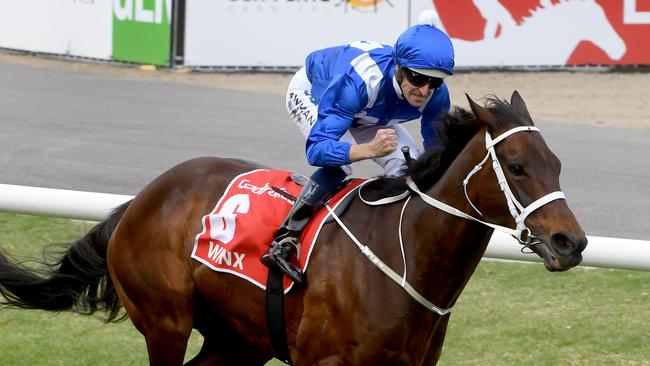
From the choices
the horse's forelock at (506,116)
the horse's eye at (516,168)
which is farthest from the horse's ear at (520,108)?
the horse's eye at (516,168)

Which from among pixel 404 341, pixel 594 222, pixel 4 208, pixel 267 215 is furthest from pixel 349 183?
pixel 594 222

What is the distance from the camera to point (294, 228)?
524 cm

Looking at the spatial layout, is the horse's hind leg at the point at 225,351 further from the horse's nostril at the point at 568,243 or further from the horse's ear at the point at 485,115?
the horse's nostril at the point at 568,243

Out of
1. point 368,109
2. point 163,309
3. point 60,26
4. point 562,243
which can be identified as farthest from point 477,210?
point 60,26

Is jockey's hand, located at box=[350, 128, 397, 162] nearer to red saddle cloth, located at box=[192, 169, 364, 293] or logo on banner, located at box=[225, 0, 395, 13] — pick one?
red saddle cloth, located at box=[192, 169, 364, 293]

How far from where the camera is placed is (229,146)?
12695 mm

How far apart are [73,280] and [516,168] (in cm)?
272

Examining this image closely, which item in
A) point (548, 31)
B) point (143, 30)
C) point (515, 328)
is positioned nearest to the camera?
point (515, 328)

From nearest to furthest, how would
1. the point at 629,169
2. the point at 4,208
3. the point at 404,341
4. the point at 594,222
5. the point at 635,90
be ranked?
the point at 404,341, the point at 4,208, the point at 594,222, the point at 629,169, the point at 635,90

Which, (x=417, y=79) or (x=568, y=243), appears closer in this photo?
(x=568, y=243)

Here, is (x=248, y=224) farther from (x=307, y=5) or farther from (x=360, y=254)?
(x=307, y=5)

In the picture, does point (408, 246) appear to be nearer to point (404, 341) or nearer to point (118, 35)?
point (404, 341)

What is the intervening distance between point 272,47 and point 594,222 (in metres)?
7.17

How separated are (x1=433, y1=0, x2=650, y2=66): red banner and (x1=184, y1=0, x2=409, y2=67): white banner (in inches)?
28.9
